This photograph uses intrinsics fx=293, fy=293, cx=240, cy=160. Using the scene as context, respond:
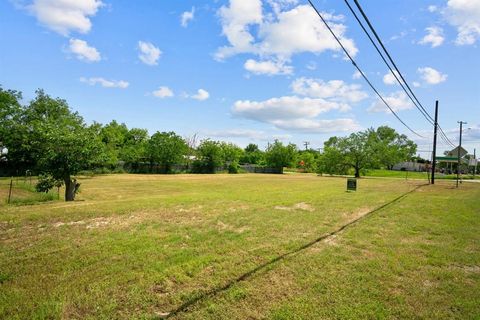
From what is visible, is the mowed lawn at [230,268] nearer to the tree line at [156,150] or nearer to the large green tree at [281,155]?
the tree line at [156,150]

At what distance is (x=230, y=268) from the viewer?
480 centimetres

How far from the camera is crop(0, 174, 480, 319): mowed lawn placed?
3643 millimetres

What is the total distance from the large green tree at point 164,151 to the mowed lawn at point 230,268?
1726 inches

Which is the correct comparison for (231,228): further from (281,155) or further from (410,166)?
(410,166)

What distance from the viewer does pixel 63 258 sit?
5.13 metres

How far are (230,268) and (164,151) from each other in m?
48.8

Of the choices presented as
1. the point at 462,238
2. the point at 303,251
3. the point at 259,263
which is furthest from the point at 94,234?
the point at 462,238

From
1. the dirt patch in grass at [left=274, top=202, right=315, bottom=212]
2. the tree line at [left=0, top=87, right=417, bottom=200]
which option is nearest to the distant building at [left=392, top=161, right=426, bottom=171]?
the tree line at [left=0, top=87, right=417, bottom=200]

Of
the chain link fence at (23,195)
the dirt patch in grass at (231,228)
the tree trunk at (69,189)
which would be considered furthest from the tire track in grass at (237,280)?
the chain link fence at (23,195)

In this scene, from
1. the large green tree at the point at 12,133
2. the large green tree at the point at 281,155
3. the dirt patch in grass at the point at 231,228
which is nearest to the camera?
the dirt patch in grass at the point at 231,228

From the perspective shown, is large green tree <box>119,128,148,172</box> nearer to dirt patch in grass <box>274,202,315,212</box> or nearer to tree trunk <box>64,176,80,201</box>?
tree trunk <box>64,176,80,201</box>

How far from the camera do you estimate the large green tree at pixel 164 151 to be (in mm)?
51719

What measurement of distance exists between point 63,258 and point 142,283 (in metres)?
1.93

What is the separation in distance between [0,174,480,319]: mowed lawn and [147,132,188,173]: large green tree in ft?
144
